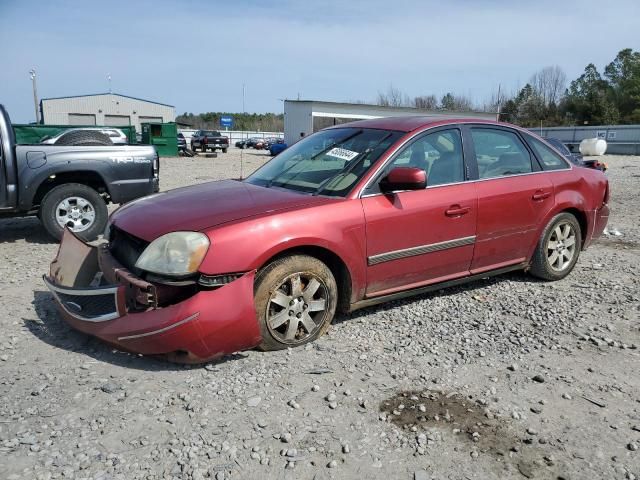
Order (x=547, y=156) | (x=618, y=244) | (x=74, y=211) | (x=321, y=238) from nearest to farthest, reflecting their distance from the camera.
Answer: (x=321, y=238) → (x=547, y=156) → (x=74, y=211) → (x=618, y=244)

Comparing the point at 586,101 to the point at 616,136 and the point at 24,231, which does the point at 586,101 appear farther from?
the point at 24,231

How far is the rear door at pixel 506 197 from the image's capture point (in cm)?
448

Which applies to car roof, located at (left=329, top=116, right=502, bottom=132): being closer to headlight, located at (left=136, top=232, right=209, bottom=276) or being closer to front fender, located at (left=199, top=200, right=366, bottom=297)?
front fender, located at (left=199, top=200, right=366, bottom=297)

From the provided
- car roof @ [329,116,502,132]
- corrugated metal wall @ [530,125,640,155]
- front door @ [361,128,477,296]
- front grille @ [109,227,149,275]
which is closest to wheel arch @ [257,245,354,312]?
front door @ [361,128,477,296]

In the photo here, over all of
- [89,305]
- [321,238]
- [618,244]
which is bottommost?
[618,244]

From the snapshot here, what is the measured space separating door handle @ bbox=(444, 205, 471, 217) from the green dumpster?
2592cm

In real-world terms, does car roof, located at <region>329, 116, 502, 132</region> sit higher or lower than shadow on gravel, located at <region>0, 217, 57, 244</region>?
higher

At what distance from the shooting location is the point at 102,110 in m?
54.2

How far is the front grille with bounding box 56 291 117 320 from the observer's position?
3317 mm

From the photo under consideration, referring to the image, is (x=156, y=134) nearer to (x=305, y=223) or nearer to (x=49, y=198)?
(x=49, y=198)

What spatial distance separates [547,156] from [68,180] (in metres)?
5.87

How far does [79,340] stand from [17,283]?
1.84 metres

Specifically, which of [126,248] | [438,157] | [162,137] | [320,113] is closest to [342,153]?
[438,157]

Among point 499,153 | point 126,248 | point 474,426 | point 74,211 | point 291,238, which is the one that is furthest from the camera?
point 74,211
